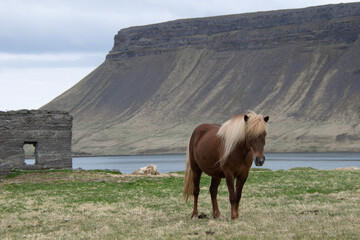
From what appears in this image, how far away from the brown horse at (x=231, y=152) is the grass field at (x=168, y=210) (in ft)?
3.14

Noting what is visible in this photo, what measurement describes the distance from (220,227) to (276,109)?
490 ft

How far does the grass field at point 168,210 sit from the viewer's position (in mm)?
12438

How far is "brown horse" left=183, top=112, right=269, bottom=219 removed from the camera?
13727 mm

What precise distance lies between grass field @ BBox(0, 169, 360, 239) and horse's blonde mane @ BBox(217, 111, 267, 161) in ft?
6.12

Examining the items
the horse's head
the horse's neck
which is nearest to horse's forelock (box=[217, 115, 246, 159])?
the horse's neck

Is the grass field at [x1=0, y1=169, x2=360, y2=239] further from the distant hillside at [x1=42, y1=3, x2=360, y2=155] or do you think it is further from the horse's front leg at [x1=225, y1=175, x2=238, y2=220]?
the distant hillside at [x1=42, y1=3, x2=360, y2=155]

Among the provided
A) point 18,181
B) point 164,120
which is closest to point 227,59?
point 164,120

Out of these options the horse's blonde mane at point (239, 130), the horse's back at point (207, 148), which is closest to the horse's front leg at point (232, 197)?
the horse's blonde mane at point (239, 130)

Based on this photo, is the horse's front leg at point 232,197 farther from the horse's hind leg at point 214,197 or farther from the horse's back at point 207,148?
the horse's hind leg at point 214,197

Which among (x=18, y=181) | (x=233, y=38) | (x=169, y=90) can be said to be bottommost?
(x=18, y=181)

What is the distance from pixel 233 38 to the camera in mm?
198625

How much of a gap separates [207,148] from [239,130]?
1.39 metres

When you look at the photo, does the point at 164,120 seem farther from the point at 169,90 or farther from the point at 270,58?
the point at 270,58

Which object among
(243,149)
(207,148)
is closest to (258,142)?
(243,149)
